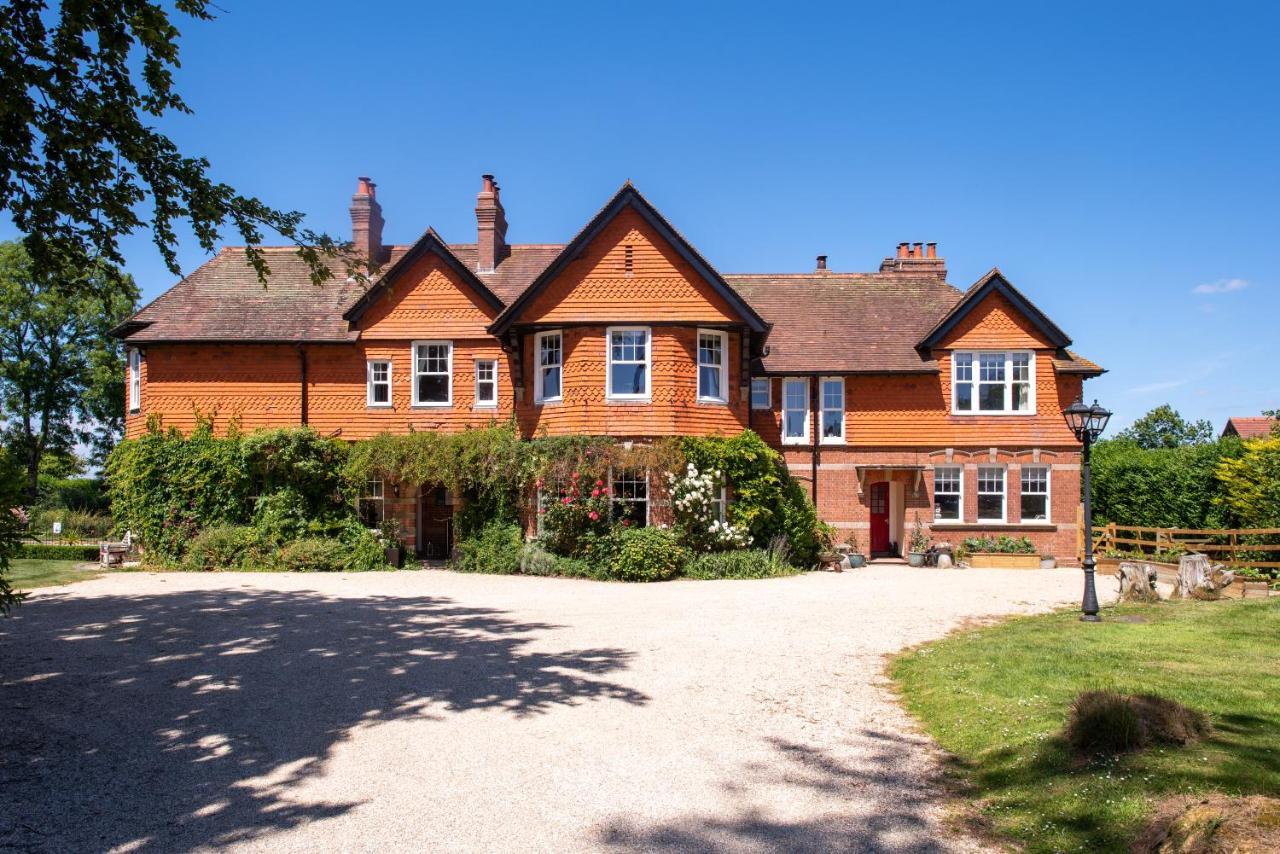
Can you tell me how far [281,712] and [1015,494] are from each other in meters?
23.5

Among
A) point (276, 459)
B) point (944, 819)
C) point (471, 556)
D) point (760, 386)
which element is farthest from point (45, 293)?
point (944, 819)

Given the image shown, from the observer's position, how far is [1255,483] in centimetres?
2120

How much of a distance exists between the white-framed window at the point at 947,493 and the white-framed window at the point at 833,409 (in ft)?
11.2

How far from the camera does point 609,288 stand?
22016mm

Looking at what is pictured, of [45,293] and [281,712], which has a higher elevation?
[45,293]

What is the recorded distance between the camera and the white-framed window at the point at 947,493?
26062 millimetres

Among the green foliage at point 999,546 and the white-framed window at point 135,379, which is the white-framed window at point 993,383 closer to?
the green foliage at point 999,546

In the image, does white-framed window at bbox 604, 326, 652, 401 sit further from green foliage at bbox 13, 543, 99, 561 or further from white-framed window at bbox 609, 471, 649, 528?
green foliage at bbox 13, 543, 99, 561

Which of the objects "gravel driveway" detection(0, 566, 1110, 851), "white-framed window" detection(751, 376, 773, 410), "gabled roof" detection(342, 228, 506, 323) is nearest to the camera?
"gravel driveway" detection(0, 566, 1110, 851)

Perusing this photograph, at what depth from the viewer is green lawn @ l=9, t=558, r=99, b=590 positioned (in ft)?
61.3

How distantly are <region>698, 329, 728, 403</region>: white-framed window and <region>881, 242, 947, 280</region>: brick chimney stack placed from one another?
1075cm

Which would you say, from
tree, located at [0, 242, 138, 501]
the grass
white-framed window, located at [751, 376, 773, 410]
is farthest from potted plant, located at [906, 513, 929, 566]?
tree, located at [0, 242, 138, 501]

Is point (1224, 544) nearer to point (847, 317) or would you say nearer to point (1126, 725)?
point (847, 317)

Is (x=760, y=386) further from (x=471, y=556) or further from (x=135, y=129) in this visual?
(x=135, y=129)
